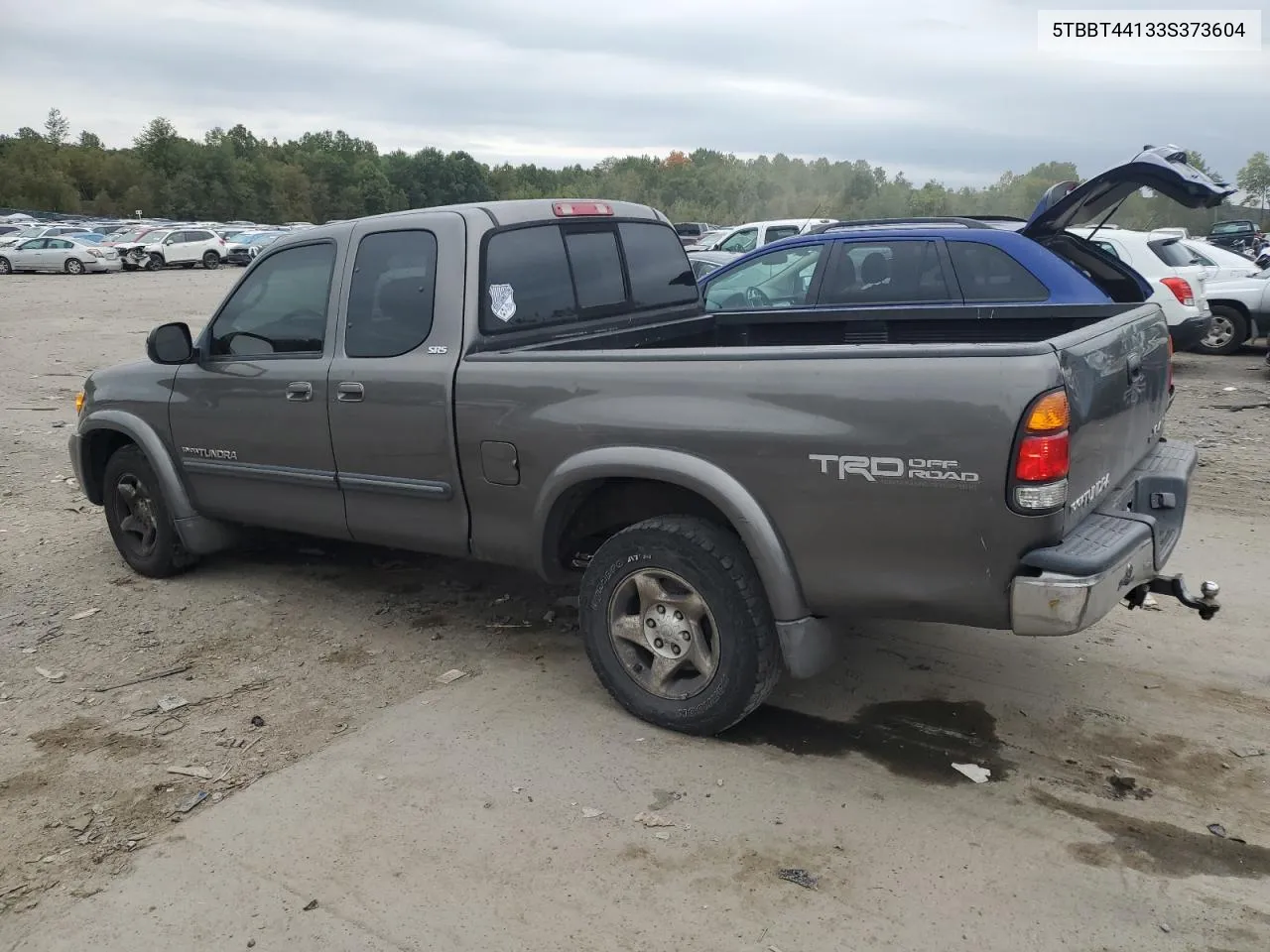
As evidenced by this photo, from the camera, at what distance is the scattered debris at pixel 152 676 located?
15.0ft

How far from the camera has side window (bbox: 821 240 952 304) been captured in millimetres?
7930

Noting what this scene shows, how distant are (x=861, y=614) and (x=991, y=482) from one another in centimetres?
67

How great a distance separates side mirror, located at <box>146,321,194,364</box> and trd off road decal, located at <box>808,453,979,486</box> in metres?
3.44

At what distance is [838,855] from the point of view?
3174 mm

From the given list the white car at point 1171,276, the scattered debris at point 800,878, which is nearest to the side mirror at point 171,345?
the scattered debris at point 800,878

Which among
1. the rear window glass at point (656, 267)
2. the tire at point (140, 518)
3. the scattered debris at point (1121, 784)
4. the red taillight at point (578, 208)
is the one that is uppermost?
the red taillight at point (578, 208)

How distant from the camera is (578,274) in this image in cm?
488

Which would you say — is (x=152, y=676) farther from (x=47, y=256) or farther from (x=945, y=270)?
(x=47, y=256)

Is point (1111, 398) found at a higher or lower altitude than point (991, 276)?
lower

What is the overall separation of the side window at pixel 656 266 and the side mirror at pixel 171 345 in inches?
87.5

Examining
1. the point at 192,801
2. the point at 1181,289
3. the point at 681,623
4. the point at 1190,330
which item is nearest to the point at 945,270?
the point at 681,623

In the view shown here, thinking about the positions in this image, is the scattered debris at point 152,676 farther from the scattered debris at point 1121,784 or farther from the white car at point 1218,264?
the white car at point 1218,264

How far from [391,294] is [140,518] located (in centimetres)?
237

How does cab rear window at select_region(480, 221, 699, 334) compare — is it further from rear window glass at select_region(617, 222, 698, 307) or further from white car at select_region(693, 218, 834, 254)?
white car at select_region(693, 218, 834, 254)
